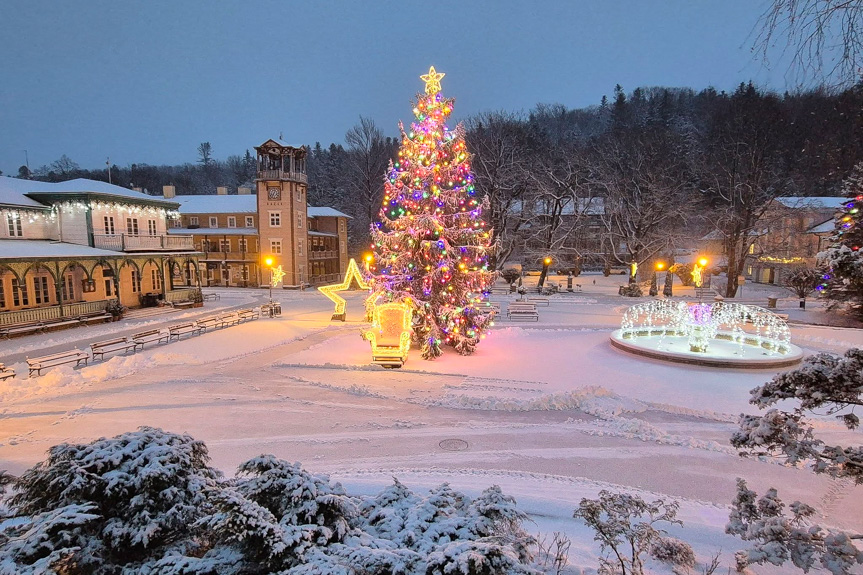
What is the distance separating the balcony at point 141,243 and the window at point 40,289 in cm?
369

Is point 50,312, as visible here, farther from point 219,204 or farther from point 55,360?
point 219,204

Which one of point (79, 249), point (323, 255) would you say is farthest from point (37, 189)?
point (323, 255)

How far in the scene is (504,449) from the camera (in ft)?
31.4

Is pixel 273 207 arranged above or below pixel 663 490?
above

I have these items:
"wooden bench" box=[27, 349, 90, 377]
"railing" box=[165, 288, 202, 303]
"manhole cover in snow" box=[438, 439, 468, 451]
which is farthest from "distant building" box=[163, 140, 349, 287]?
"manhole cover in snow" box=[438, 439, 468, 451]

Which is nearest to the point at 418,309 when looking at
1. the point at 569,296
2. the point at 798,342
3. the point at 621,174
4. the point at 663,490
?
the point at 663,490

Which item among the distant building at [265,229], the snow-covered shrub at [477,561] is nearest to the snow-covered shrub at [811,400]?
the snow-covered shrub at [477,561]

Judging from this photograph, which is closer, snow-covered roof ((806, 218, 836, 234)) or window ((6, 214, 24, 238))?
window ((6, 214, 24, 238))

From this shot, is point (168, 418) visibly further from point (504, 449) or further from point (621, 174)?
point (621, 174)

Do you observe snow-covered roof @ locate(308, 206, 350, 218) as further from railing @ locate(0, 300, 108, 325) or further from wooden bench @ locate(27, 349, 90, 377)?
wooden bench @ locate(27, 349, 90, 377)

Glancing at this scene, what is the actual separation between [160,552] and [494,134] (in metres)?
40.9

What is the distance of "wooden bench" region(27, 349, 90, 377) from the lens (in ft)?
46.6

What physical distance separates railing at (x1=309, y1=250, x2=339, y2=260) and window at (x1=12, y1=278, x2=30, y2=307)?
23578 millimetres

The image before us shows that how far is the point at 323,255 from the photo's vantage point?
4747 centimetres
